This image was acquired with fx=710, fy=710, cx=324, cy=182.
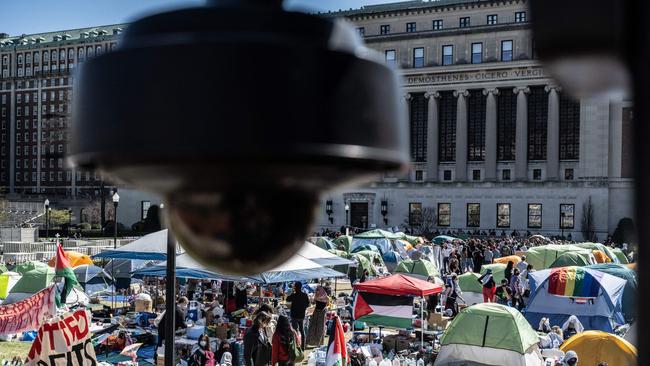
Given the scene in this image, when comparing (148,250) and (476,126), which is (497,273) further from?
(476,126)

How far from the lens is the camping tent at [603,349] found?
11.0 m

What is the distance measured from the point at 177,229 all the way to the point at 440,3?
77.1 meters

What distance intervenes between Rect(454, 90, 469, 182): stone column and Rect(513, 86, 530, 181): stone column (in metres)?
5.08

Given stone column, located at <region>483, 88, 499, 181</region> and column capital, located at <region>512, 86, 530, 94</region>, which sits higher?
column capital, located at <region>512, 86, 530, 94</region>

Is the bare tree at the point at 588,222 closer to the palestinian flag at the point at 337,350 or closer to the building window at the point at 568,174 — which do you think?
the building window at the point at 568,174

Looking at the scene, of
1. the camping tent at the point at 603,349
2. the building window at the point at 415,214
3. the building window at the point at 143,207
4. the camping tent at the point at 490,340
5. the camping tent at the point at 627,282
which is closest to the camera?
the camping tent at the point at 603,349

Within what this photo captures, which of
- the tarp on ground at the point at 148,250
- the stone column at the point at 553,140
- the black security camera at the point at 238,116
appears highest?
the stone column at the point at 553,140

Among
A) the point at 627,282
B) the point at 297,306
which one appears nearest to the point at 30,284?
the point at 297,306

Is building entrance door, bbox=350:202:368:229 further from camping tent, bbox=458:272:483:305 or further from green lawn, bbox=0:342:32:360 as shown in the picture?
green lawn, bbox=0:342:32:360

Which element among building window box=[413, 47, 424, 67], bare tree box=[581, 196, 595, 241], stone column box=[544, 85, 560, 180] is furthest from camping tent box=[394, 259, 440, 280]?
building window box=[413, 47, 424, 67]

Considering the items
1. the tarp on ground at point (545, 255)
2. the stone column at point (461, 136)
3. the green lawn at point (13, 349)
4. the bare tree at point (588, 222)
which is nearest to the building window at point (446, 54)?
the stone column at point (461, 136)

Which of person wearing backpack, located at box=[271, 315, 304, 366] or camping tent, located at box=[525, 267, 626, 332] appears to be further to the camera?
camping tent, located at box=[525, 267, 626, 332]

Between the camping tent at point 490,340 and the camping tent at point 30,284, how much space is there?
11.5 m

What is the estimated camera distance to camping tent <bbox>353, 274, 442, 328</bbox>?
50.5 ft
